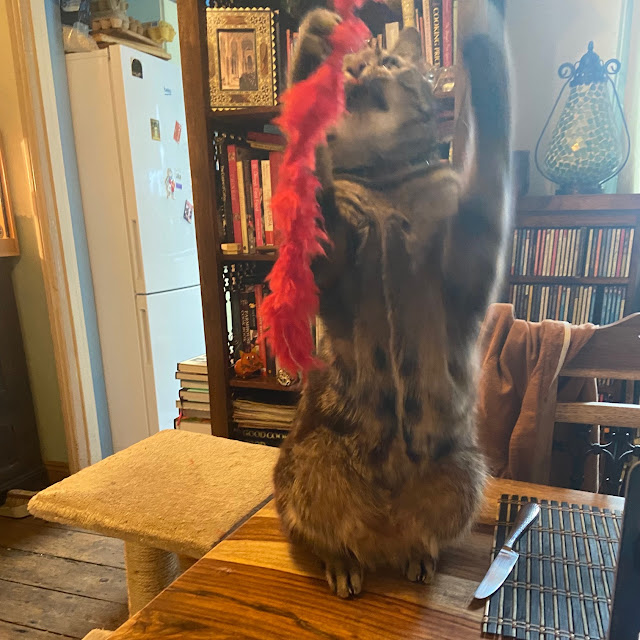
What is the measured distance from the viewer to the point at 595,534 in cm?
65

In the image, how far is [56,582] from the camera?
1590mm

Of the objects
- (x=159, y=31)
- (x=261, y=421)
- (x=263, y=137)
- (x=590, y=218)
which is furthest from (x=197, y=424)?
(x=159, y=31)

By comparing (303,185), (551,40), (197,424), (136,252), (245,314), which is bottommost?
(197,424)

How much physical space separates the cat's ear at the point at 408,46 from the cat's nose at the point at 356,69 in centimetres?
4

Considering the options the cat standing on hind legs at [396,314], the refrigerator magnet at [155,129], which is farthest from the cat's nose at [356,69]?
the refrigerator magnet at [155,129]

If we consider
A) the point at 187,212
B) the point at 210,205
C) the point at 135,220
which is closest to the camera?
→ the point at 210,205

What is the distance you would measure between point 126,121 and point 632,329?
187 cm

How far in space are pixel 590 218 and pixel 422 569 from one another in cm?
104

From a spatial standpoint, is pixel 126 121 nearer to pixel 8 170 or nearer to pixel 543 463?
pixel 8 170

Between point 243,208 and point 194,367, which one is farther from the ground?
point 243,208

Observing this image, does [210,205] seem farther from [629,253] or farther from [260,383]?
[629,253]

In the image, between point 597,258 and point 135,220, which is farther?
point 135,220

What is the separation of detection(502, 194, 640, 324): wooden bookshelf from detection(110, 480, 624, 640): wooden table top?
34.0 inches

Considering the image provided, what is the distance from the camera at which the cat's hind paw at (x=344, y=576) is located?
1.83 ft
